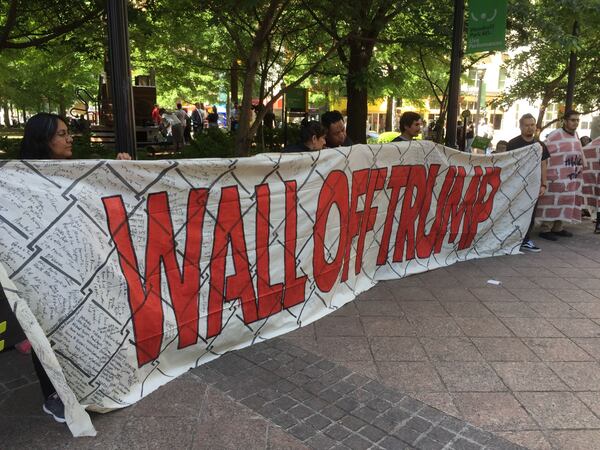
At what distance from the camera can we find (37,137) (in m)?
3.08

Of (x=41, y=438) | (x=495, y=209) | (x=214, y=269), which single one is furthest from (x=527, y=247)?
(x=41, y=438)

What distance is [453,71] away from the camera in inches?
277

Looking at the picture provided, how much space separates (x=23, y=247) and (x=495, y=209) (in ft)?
19.4

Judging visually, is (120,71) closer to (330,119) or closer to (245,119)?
(330,119)

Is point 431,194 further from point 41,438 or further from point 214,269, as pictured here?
point 41,438

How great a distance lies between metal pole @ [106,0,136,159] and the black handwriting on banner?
37.8 inches

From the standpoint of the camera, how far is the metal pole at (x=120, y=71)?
3816 millimetres

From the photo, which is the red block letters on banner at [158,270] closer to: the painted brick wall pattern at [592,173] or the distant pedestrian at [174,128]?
the painted brick wall pattern at [592,173]

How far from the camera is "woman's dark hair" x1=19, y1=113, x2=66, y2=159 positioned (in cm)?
308

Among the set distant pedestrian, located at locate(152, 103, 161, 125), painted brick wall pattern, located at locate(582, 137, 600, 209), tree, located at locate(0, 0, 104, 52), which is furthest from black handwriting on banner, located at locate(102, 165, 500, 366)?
distant pedestrian, located at locate(152, 103, 161, 125)

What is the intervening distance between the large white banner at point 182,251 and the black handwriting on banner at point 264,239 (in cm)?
1

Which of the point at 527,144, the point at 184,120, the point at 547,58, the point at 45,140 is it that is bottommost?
the point at 527,144

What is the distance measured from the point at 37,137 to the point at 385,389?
8.75ft

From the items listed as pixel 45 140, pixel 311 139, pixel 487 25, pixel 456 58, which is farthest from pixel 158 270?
pixel 487 25
